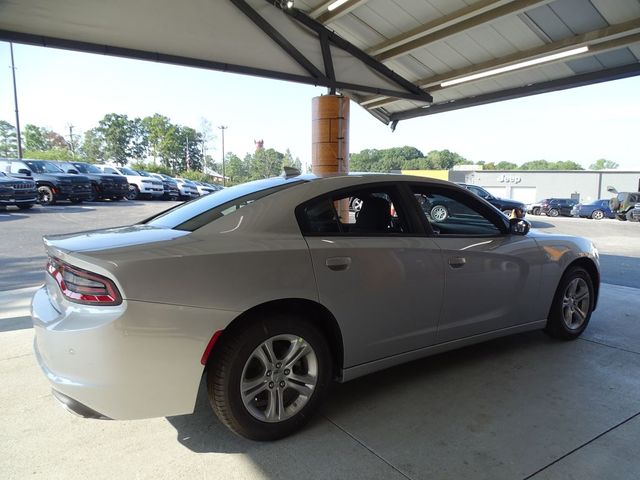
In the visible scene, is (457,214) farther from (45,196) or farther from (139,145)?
(139,145)

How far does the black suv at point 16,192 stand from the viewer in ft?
43.3

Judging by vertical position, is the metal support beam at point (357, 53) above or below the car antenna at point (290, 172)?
above

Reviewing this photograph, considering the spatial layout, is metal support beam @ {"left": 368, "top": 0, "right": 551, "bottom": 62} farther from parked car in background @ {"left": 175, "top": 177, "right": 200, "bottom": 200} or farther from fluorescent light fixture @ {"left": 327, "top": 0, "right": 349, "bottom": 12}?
parked car in background @ {"left": 175, "top": 177, "right": 200, "bottom": 200}

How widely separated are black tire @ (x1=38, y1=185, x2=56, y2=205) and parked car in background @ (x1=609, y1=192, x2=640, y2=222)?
2913 centimetres

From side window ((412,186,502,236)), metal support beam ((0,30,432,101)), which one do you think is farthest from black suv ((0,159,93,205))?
side window ((412,186,502,236))

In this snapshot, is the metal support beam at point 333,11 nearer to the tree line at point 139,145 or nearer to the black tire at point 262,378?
the black tire at point 262,378

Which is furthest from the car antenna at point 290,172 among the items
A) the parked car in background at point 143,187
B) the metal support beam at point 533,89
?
the parked car in background at point 143,187

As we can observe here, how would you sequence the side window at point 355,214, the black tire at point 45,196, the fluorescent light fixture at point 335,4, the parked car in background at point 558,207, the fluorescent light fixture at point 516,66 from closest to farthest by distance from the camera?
the side window at point 355,214 < the fluorescent light fixture at point 516,66 < the fluorescent light fixture at point 335,4 < the black tire at point 45,196 < the parked car in background at point 558,207

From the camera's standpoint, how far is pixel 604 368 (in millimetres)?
3367

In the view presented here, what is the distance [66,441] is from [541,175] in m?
57.5

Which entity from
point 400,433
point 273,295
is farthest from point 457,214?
point 273,295

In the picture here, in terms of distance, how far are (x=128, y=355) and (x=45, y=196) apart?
17.3 metres

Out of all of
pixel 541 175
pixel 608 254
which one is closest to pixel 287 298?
pixel 608 254

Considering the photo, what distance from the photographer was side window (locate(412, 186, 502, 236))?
10.5 ft
